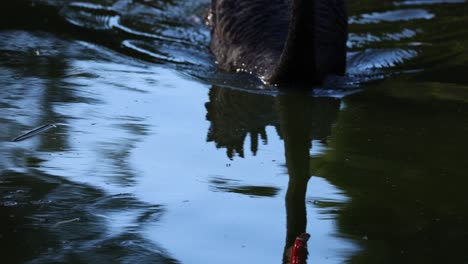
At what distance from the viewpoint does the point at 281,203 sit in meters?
5.17

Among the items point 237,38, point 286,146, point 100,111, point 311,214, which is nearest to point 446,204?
point 311,214

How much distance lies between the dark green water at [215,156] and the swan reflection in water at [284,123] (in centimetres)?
2

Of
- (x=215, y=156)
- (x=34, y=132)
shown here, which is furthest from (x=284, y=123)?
(x=34, y=132)

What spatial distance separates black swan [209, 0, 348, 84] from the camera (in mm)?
7777

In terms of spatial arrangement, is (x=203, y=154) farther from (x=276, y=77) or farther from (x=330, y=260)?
(x=276, y=77)

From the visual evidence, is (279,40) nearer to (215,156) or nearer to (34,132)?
(215,156)

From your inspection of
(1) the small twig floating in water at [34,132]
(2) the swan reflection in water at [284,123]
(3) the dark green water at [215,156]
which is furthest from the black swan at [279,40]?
(1) the small twig floating in water at [34,132]

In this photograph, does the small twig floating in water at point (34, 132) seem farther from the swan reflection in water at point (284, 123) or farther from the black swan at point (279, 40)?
the black swan at point (279, 40)

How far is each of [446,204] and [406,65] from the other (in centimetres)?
382

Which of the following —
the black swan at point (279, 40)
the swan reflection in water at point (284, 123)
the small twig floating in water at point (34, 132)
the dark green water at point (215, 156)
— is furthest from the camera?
the black swan at point (279, 40)

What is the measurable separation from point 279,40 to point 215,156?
295cm

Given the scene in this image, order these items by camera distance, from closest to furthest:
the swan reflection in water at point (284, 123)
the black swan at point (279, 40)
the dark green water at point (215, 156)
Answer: the dark green water at point (215, 156)
the swan reflection in water at point (284, 123)
the black swan at point (279, 40)

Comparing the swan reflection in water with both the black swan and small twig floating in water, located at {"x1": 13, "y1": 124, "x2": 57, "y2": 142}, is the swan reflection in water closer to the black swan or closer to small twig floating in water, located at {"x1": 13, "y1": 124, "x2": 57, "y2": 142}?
the black swan

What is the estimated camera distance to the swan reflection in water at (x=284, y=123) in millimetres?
5676
